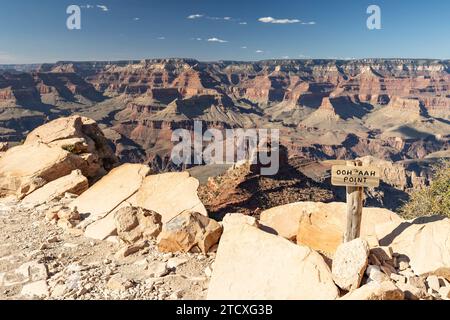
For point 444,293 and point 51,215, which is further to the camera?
point 51,215

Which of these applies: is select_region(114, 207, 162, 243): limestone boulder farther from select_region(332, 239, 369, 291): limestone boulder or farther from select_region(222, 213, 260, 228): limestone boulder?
select_region(332, 239, 369, 291): limestone boulder

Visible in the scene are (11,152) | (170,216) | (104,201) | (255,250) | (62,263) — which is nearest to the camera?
(255,250)

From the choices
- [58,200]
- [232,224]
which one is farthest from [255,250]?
[58,200]

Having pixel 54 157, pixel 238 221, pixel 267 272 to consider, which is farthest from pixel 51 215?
pixel 267 272

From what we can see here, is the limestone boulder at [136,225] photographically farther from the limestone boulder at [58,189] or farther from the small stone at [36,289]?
the limestone boulder at [58,189]

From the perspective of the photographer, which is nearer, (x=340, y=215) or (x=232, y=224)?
(x=232, y=224)

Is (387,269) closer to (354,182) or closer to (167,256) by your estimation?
(354,182)
